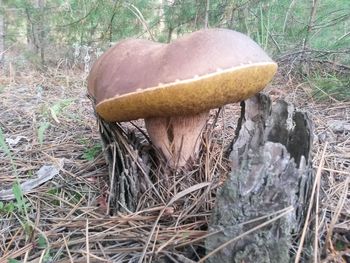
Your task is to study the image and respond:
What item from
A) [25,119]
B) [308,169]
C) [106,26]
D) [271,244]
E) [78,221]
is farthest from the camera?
[106,26]

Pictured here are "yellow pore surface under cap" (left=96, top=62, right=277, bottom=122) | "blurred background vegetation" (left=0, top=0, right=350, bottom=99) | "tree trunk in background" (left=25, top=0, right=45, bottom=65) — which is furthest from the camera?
"tree trunk in background" (left=25, top=0, right=45, bottom=65)

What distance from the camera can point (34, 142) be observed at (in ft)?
5.90

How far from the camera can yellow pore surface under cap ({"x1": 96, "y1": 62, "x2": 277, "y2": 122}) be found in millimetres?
959

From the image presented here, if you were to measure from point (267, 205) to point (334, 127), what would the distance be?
3.83 feet

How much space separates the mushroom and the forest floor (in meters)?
0.33

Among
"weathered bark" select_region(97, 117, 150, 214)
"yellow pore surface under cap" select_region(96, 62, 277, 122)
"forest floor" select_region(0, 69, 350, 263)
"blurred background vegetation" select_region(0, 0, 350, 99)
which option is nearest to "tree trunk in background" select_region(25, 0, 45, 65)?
"blurred background vegetation" select_region(0, 0, 350, 99)

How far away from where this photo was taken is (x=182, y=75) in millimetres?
957

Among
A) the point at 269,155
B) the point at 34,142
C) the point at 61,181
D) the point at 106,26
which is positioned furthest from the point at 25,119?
the point at 106,26

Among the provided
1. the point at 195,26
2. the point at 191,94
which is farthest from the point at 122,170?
the point at 195,26

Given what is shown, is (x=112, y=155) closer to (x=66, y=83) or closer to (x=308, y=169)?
(x=308, y=169)

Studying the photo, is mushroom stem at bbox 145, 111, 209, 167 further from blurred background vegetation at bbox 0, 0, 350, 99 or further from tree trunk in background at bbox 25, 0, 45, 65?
tree trunk in background at bbox 25, 0, 45, 65

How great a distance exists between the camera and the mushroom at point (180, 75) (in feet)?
3.16

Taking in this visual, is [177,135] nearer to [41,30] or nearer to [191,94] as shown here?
[191,94]

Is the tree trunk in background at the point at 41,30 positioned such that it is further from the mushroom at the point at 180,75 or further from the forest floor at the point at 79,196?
the mushroom at the point at 180,75
